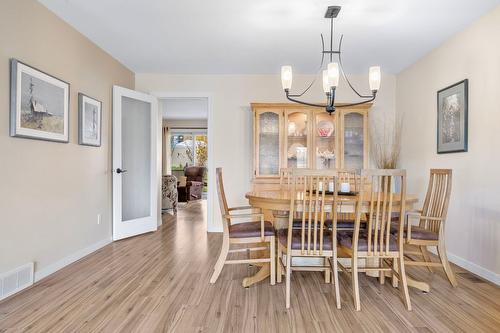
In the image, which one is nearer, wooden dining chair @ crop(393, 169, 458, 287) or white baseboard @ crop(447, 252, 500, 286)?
wooden dining chair @ crop(393, 169, 458, 287)

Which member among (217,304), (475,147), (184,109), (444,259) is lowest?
(217,304)

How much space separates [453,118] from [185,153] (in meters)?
8.38

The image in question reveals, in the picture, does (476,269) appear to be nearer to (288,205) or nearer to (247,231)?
(288,205)

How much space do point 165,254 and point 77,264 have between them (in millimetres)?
860

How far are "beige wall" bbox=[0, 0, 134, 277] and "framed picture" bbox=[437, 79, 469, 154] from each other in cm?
388

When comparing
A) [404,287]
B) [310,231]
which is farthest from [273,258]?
[404,287]

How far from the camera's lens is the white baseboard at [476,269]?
2769 millimetres

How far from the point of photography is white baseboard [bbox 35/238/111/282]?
2.81 m

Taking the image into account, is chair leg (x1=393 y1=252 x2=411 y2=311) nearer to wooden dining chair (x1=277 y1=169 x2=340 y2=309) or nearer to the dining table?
the dining table

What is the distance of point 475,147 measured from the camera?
307 centimetres

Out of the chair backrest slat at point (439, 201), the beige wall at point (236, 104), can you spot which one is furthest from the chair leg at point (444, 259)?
the beige wall at point (236, 104)

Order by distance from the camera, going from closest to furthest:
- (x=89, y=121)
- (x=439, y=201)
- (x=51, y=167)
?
(x=439, y=201) < (x=51, y=167) < (x=89, y=121)

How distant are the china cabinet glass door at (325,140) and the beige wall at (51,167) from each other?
2763mm

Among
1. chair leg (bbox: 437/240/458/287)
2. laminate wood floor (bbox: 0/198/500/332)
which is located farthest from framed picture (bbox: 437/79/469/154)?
laminate wood floor (bbox: 0/198/500/332)
